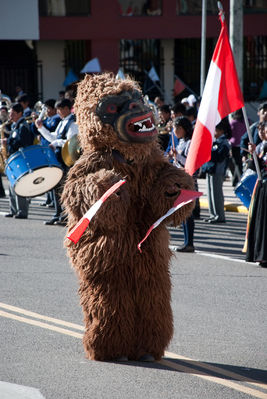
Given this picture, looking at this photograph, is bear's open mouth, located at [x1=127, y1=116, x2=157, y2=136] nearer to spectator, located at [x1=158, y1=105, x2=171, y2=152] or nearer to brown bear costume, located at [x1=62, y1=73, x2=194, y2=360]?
brown bear costume, located at [x1=62, y1=73, x2=194, y2=360]

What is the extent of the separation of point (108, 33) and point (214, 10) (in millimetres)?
4213

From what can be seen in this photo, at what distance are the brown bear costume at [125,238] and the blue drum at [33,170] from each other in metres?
5.74

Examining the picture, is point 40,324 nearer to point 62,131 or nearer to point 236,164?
point 62,131

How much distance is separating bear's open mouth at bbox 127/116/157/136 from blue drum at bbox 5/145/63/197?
5867 mm

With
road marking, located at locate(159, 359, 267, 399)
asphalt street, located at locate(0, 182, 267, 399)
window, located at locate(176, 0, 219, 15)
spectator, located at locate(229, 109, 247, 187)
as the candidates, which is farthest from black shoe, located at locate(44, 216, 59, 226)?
window, located at locate(176, 0, 219, 15)

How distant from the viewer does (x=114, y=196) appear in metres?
5.85

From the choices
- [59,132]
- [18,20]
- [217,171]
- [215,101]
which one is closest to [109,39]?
[18,20]

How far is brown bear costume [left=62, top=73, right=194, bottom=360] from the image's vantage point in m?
6.11

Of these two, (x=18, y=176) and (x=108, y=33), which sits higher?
(x=108, y=33)

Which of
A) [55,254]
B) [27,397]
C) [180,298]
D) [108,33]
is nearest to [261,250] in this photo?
[180,298]

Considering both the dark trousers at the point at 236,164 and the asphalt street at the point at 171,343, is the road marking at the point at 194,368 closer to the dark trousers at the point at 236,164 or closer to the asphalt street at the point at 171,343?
the asphalt street at the point at 171,343

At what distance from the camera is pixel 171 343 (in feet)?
22.5

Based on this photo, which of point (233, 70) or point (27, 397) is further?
point (233, 70)

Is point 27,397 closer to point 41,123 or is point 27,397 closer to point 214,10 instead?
point 41,123
